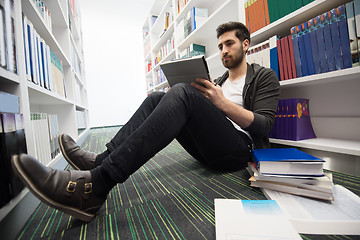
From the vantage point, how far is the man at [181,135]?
46cm

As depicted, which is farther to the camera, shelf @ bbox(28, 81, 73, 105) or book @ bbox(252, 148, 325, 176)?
shelf @ bbox(28, 81, 73, 105)

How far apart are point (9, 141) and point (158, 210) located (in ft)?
1.61

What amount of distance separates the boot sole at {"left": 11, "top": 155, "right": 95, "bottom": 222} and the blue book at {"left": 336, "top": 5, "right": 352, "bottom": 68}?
1.20 metres

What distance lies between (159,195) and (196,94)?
432 mm

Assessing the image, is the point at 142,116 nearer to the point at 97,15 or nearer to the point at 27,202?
the point at 27,202

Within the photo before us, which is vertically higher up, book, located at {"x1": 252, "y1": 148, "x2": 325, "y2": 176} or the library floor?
book, located at {"x1": 252, "y1": 148, "x2": 325, "y2": 176}

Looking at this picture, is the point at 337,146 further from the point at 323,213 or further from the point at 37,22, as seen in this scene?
the point at 37,22

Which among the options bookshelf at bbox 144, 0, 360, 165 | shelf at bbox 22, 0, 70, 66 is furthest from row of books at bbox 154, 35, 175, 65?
shelf at bbox 22, 0, 70, 66

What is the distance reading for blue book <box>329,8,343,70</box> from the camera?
2.51 feet

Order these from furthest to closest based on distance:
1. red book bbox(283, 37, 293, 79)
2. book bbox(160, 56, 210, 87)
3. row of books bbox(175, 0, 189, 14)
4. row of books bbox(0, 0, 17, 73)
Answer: row of books bbox(175, 0, 189, 14), red book bbox(283, 37, 293, 79), book bbox(160, 56, 210, 87), row of books bbox(0, 0, 17, 73)

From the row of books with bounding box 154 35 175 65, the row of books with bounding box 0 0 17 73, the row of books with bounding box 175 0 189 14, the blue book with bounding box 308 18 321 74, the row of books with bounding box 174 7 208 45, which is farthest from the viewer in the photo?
the row of books with bounding box 154 35 175 65

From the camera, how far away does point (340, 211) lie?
0.46 meters

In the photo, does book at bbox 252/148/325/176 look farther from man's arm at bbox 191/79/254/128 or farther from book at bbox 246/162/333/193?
man's arm at bbox 191/79/254/128

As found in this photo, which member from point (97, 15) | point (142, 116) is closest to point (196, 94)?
point (142, 116)
